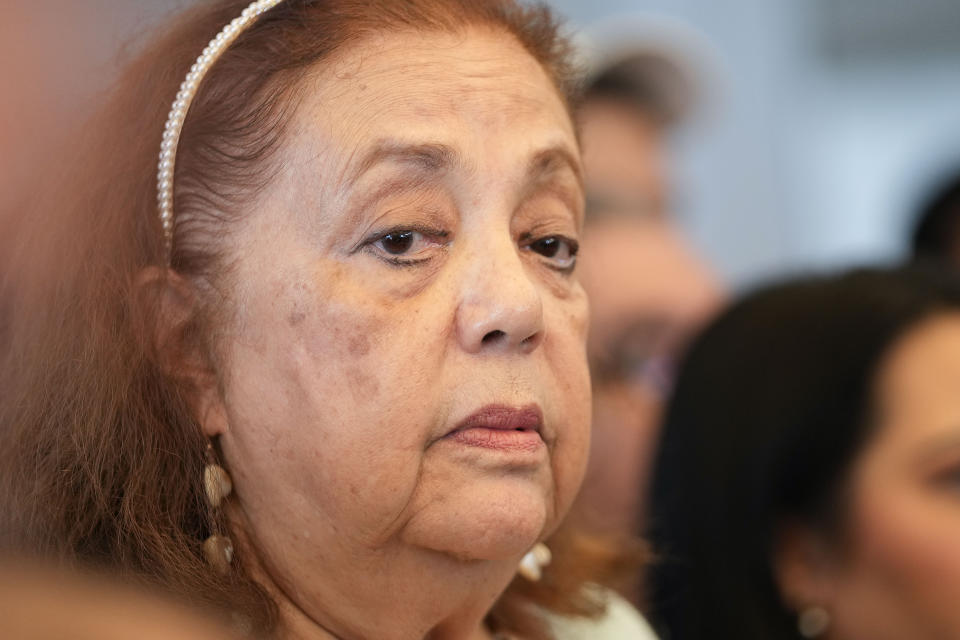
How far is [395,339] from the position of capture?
1.13m

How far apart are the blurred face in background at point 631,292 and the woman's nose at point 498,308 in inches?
39.7

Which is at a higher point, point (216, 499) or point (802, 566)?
point (216, 499)

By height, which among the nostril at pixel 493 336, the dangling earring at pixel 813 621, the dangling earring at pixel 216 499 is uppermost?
the nostril at pixel 493 336

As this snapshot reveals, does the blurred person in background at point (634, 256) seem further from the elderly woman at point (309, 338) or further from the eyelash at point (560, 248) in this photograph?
the elderly woman at point (309, 338)

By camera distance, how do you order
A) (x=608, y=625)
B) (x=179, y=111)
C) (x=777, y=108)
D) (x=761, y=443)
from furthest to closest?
1. (x=777, y=108)
2. (x=761, y=443)
3. (x=608, y=625)
4. (x=179, y=111)

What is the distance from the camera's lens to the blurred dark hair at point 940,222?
3.49 meters

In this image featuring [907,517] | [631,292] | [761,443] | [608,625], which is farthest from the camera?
[631,292]

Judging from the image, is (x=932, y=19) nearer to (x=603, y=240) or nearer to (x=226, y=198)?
(x=603, y=240)

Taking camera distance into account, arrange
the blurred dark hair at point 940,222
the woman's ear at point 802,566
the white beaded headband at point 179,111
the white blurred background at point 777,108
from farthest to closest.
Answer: the blurred dark hair at point 940,222, the woman's ear at point 802,566, the white blurred background at point 777,108, the white beaded headband at point 179,111

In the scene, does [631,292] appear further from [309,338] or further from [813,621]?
[309,338]

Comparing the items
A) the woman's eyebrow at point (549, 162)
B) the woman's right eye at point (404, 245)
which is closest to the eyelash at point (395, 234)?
the woman's right eye at point (404, 245)

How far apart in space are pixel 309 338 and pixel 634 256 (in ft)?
5.14

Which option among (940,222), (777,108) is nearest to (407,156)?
(940,222)

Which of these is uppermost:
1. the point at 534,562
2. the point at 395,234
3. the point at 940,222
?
the point at 940,222
